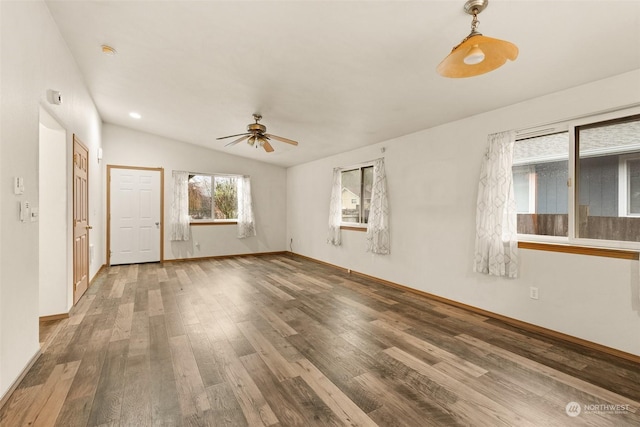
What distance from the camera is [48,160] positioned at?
3.21 metres

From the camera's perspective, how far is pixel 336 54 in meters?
2.57

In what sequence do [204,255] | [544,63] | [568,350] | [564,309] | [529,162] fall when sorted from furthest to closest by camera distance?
1. [204,255]
2. [529,162]
3. [564,309]
4. [568,350]
5. [544,63]

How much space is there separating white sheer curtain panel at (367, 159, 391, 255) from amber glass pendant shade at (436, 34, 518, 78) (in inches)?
117

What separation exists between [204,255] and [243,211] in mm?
1374

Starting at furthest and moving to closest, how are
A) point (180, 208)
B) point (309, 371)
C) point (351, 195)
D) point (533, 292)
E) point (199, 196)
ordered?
point (199, 196) < point (180, 208) < point (351, 195) < point (533, 292) < point (309, 371)

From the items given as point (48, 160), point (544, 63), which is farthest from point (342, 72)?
point (48, 160)

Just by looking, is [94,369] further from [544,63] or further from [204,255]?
[204,255]

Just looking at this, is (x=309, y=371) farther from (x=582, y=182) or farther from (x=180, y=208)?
(x=180, y=208)

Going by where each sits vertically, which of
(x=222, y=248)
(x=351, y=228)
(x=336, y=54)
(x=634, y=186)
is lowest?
(x=222, y=248)

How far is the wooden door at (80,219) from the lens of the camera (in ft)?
11.8

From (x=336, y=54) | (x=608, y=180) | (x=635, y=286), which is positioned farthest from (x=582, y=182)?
(x=336, y=54)

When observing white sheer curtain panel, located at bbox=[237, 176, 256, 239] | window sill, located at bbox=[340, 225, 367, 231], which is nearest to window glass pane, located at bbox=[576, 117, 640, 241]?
window sill, located at bbox=[340, 225, 367, 231]

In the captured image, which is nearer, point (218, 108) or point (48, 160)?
point (48, 160)

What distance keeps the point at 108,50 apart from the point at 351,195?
165 inches
